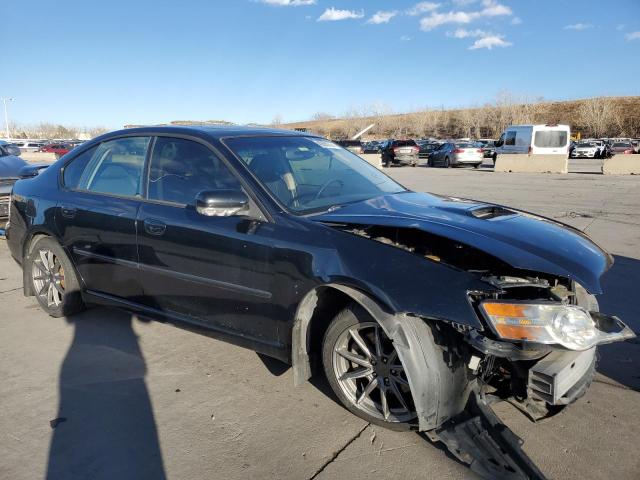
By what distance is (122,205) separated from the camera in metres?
3.79

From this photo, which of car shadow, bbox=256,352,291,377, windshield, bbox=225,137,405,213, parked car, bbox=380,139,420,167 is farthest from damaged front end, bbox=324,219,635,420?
parked car, bbox=380,139,420,167

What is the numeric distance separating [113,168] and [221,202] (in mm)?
1550

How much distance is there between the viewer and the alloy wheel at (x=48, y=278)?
177 inches

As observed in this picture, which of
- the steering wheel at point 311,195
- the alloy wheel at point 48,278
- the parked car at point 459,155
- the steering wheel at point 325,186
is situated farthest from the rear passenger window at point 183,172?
the parked car at point 459,155

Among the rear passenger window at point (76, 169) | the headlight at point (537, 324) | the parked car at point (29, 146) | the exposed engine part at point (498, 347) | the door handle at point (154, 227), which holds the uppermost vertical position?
the rear passenger window at point (76, 169)

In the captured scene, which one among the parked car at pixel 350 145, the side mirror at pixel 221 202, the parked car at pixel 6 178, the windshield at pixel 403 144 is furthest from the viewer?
the windshield at pixel 403 144

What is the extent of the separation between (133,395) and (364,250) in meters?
1.79

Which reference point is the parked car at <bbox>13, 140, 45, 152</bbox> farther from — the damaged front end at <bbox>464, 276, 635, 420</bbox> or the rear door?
the damaged front end at <bbox>464, 276, 635, 420</bbox>

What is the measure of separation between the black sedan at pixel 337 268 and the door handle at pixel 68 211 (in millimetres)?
42

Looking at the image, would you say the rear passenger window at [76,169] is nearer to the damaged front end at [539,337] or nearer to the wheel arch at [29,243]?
the wheel arch at [29,243]

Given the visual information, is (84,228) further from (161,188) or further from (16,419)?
(16,419)

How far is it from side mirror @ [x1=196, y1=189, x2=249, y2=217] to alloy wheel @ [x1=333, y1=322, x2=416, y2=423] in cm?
98

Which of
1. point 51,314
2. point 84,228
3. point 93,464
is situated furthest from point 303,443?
point 51,314

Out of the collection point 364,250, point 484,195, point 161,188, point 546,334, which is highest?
point 161,188
